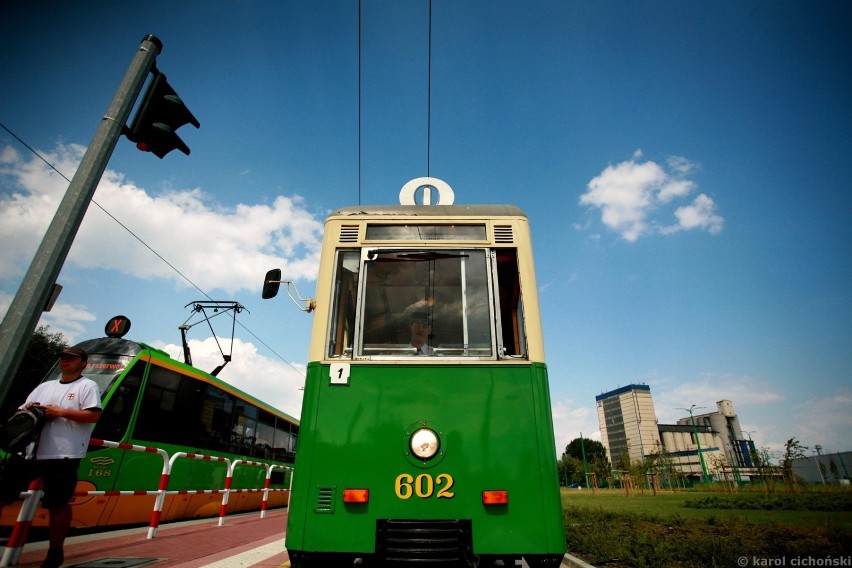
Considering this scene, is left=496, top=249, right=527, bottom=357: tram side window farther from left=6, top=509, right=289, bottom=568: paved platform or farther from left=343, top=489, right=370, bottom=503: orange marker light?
left=6, top=509, right=289, bottom=568: paved platform

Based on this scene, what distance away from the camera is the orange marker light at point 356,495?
279 centimetres

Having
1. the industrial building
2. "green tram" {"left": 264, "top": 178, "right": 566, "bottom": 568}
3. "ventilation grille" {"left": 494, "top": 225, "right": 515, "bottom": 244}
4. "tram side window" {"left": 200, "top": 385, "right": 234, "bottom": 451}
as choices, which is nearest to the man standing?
"green tram" {"left": 264, "top": 178, "right": 566, "bottom": 568}

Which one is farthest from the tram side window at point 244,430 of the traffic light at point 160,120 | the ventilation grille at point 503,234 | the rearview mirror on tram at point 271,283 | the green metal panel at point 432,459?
the ventilation grille at point 503,234

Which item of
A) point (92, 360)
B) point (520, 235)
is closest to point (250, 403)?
point (92, 360)

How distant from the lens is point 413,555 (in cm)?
270

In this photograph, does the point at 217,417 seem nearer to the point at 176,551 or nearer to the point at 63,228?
the point at 176,551

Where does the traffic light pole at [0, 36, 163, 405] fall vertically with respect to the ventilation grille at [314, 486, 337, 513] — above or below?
above

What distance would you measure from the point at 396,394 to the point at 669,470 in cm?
3827

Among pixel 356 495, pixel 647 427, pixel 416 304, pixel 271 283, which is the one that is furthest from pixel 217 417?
pixel 647 427

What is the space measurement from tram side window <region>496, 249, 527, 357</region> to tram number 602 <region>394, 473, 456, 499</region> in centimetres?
110

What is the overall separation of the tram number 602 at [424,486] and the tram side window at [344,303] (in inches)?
37.8

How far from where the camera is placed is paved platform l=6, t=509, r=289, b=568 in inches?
159

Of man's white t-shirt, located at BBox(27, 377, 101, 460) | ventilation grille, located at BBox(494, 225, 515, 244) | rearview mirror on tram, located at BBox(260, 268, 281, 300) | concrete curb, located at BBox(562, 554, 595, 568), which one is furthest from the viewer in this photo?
concrete curb, located at BBox(562, 554, 595, 568)

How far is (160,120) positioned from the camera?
3.81 metres
